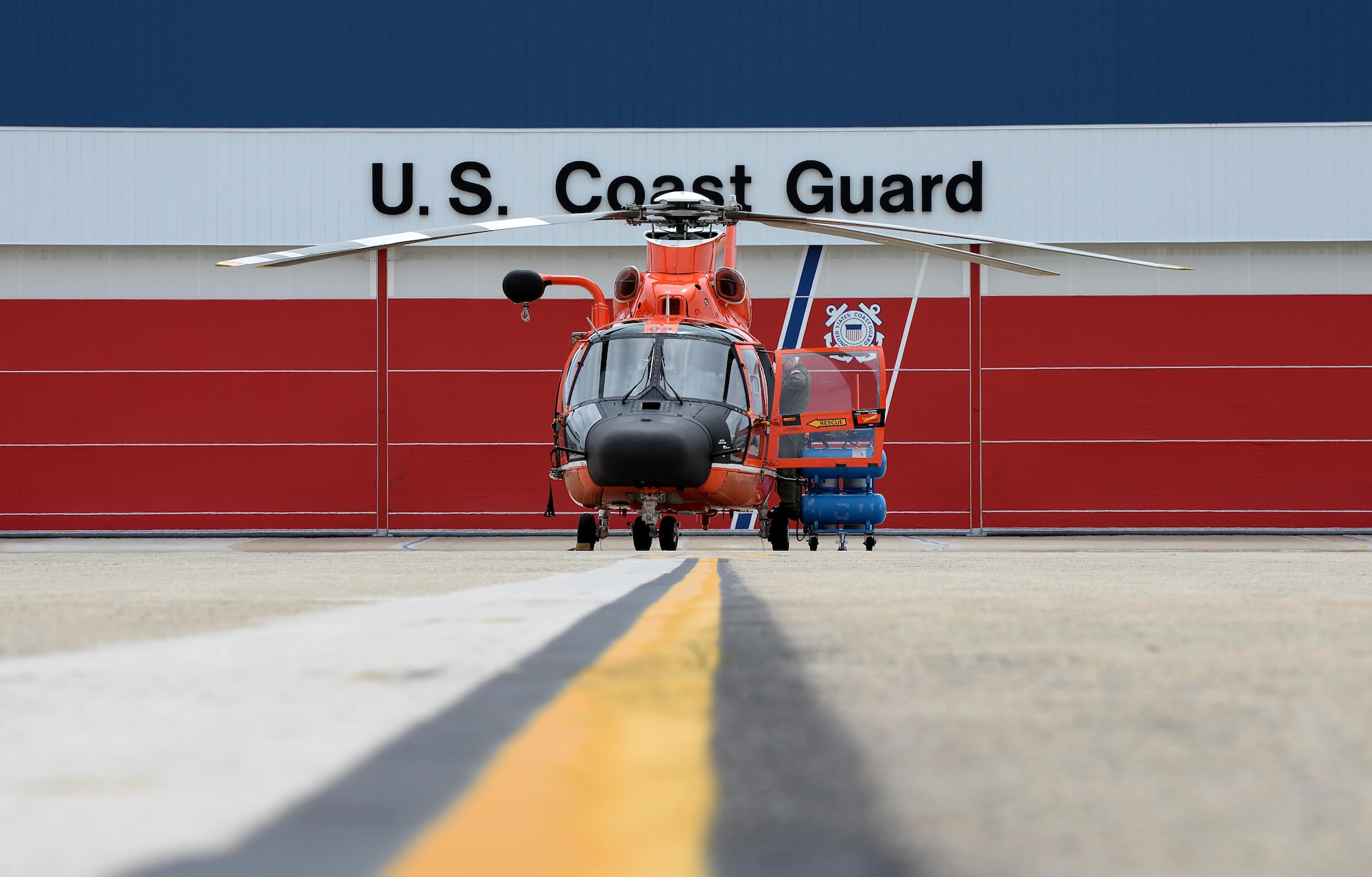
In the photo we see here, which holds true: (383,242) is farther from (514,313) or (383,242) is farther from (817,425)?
(514,313)

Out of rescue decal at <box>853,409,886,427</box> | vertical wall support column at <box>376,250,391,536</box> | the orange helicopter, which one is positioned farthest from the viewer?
vertical wall support column at <box>376,250,391,536</box>

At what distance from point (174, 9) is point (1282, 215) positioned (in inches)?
804

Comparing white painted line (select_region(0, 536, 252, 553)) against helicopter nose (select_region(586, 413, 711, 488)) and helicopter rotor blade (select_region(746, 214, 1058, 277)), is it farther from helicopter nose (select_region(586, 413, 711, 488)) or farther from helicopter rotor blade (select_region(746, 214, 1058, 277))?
helicopter rotor blade (select_region(746, 214, 1058, 277))

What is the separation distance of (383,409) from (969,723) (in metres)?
20.1

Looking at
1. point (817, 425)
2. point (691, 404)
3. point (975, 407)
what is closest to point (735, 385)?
point (691, 404)

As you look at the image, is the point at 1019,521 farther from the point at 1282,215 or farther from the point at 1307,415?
the point at 1282,215

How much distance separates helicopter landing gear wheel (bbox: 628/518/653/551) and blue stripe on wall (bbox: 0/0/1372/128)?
1233 centimetres

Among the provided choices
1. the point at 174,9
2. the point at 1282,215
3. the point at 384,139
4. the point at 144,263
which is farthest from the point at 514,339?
the point at 1282,215

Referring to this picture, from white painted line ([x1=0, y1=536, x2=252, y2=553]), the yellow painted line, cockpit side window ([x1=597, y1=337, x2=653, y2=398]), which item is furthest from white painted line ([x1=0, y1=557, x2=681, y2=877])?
white painted line ([x1=0, y1=536, x2=252, y2=553])

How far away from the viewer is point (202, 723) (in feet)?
4.36

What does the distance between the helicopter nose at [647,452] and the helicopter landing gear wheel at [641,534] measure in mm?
610

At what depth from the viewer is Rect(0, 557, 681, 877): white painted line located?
88 centimetres

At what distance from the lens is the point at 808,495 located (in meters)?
13.1

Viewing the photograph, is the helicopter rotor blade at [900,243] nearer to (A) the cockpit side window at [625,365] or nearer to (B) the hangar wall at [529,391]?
(A) the cockpit side window at [625,365]
